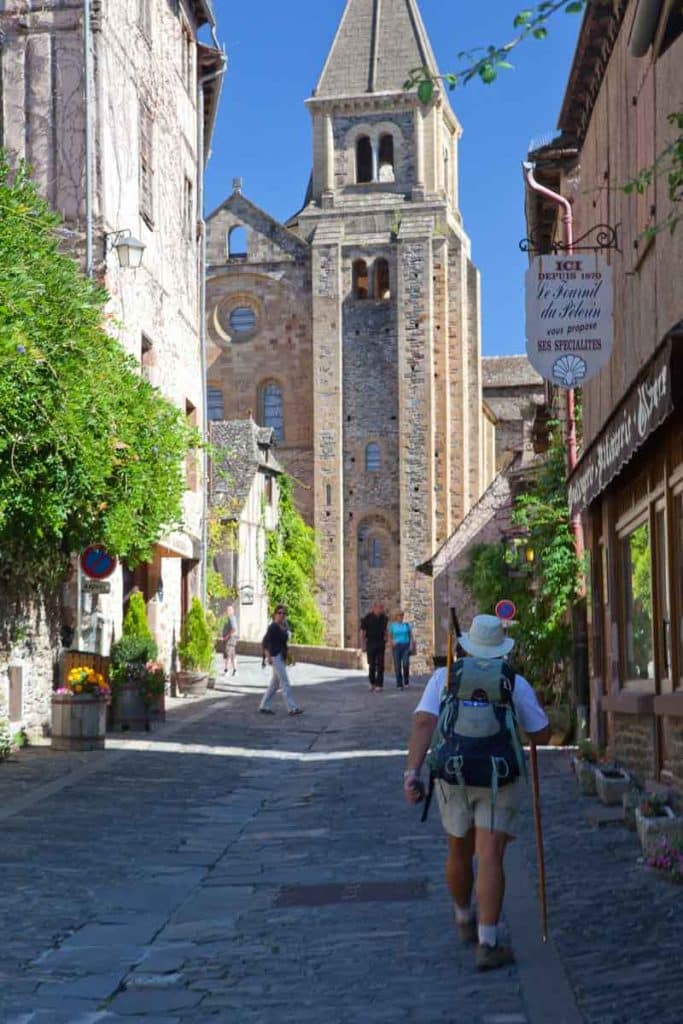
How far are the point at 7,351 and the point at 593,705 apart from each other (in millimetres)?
6869

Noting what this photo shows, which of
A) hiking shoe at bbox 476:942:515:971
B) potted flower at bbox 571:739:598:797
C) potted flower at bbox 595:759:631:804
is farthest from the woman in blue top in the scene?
hiking shoe at bbox 476:942:515:971

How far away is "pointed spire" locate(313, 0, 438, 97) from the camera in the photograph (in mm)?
66562

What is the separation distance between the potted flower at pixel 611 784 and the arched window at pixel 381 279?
5142 cm

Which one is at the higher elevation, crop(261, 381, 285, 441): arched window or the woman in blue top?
crop(261, 381, 285, 441): arched window

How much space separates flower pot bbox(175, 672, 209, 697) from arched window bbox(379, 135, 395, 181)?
40.8 m

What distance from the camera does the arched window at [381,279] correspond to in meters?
63.2

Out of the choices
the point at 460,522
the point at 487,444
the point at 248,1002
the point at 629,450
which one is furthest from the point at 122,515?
the point at 487,444

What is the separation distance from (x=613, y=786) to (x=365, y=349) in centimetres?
5070

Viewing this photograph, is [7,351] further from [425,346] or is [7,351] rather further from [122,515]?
[425,346]

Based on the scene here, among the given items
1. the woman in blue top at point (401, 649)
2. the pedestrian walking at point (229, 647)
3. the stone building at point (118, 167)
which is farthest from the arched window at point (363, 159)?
the stone building at point (118, 167)

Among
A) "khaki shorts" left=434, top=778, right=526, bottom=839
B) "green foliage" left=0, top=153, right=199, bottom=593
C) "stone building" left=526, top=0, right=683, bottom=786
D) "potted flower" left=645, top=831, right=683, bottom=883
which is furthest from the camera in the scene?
"green foliage" left=0, top=153, right=199, bottom=593

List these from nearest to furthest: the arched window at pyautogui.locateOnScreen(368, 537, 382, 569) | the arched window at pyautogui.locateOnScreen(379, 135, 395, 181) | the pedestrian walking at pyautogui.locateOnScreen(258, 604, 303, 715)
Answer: the pedestrian walking at pyautogui.locateOnScreen(258, 604, 303, 715), the arched window at pyautogui.locateOnScreen(368, 537, 382, 569), the arched window at pyautogui.locateOnScreen(379, 135, 395, 181)

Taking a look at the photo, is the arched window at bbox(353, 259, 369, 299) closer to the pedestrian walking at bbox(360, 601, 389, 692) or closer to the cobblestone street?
the pedestrian walking at bbox(360, 601, 389, 692)

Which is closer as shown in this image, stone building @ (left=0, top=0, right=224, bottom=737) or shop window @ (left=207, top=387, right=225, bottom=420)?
stone building @ (left=0, top=0, right=224, bottom=737)
